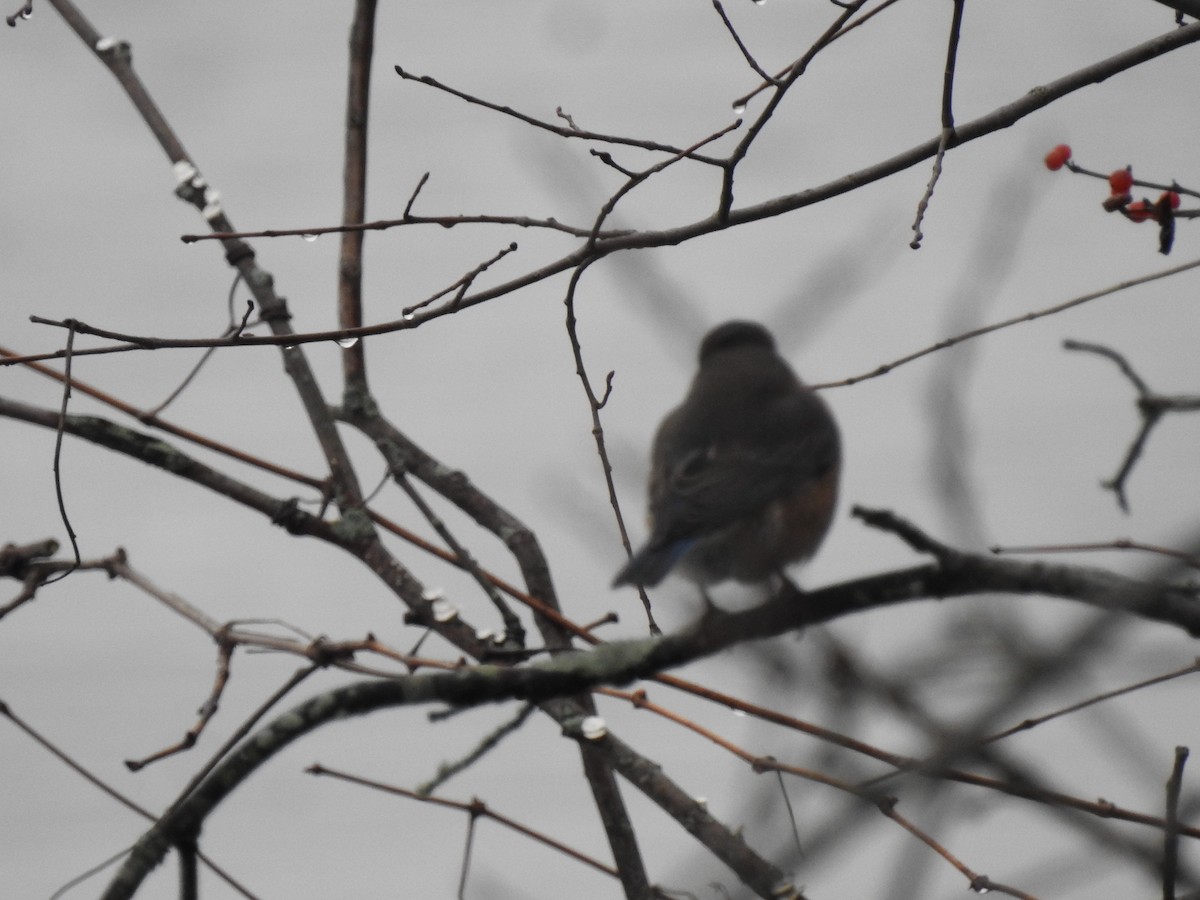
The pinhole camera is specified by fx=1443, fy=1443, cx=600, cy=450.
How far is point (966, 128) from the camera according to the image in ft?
6.07

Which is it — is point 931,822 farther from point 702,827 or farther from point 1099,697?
point 702,827

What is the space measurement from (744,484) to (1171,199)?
0.92 meters

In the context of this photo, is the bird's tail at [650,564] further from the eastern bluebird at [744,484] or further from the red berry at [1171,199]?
the red berry at [1171,199]

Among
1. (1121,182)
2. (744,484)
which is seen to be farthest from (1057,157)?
(744,484)

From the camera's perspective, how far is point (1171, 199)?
6.82ft

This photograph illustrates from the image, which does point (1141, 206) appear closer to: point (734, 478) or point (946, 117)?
point (946, 117)

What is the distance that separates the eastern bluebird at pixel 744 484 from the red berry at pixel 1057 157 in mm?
546

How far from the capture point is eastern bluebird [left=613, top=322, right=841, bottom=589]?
2578 mm

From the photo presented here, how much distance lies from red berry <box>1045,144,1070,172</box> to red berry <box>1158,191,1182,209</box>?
0.19 m

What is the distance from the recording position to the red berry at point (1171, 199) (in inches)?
80.0

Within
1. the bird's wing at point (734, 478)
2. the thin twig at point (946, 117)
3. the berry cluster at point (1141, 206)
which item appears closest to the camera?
the thin twig at point (946, 117)

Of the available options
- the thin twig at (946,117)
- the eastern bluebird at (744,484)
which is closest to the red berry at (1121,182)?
the thin twig at (946,117)

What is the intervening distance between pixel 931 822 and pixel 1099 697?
0.35 meters

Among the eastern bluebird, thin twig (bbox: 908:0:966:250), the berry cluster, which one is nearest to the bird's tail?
the eastern bluebird
